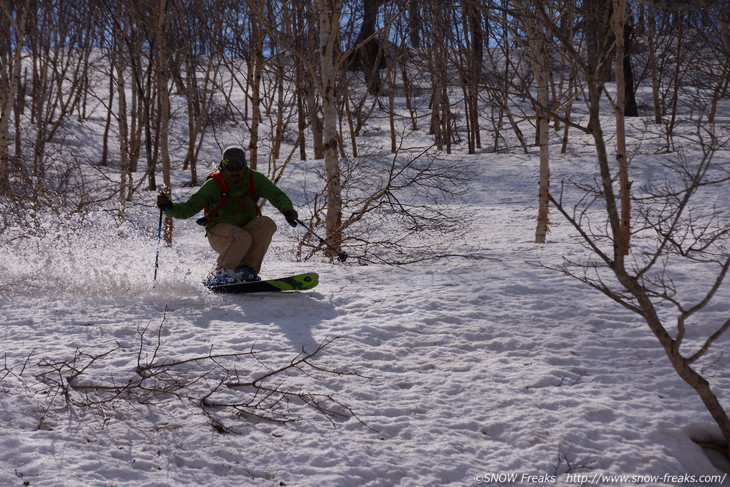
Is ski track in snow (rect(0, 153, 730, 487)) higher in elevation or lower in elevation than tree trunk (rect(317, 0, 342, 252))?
lower

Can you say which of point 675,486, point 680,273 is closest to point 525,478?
point 675,486

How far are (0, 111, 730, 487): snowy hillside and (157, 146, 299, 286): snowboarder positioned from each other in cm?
37

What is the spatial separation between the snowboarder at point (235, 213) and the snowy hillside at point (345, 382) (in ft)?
1.20

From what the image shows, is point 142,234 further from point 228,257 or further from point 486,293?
point 486,293

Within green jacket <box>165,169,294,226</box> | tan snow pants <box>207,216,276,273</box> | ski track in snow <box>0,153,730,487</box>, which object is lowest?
ski track in snow <box>0,153,730,487</box>

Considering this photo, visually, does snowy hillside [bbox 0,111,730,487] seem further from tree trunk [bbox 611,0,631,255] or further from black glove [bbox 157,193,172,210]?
tree trunk [bbox 611,0,631,255]

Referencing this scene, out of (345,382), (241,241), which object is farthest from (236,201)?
(345,382)

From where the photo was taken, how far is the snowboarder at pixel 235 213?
19.6 feet

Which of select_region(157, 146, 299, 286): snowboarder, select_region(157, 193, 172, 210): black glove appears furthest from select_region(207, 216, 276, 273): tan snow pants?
select_region(157, 193, 172, 210): black glove

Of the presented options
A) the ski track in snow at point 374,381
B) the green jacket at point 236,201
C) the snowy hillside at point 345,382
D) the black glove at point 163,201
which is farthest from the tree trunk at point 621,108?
the black glove at point 163,201

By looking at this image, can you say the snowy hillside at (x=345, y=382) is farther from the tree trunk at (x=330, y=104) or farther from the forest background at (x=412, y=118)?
the tree trunk at (x=330, y=104)

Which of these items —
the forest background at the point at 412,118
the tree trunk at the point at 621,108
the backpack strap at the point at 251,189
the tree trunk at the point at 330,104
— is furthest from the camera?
the tree trunk at the point at 330,104

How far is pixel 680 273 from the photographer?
6.45 metres

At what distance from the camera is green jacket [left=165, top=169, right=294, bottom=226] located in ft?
19.7
